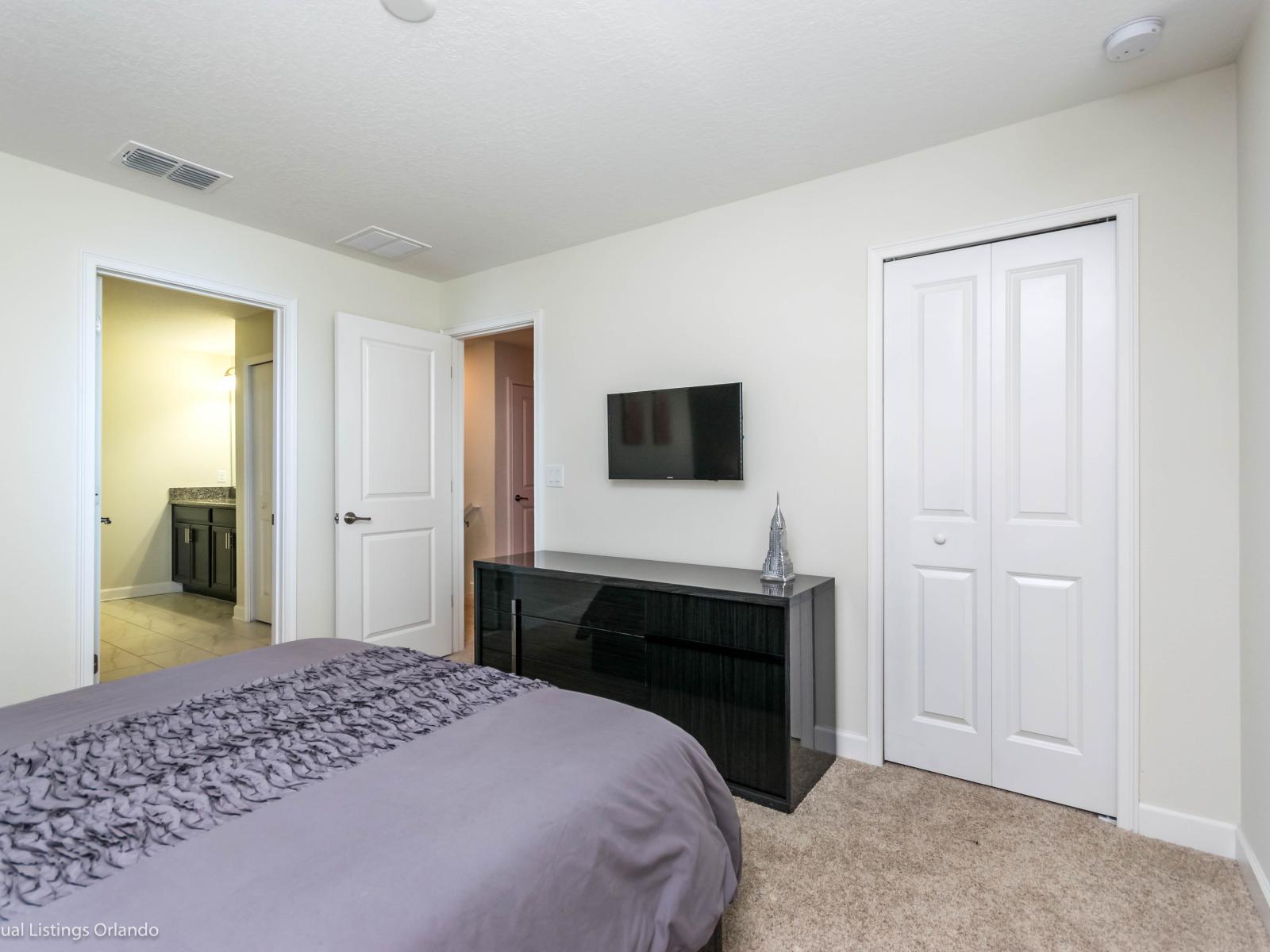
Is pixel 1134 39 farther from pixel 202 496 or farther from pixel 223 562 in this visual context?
pixel 202 496

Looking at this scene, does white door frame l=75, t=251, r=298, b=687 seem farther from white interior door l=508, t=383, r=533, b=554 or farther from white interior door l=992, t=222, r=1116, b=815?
white interior door l=992, t=222, r=1116, b=815

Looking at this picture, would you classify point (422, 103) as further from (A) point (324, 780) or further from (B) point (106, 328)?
(B) point (106, 328)

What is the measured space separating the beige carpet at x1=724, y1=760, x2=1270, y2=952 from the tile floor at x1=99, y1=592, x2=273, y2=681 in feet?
11.6

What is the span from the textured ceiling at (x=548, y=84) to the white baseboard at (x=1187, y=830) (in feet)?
8.05

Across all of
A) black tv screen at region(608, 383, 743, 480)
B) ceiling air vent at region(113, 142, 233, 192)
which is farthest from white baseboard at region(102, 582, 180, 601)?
black tv screen at region(608, 383, 743, 480)

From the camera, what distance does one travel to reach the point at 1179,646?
2.19 metres

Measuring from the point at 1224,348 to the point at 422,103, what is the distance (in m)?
2.82

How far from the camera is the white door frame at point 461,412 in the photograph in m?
3.93

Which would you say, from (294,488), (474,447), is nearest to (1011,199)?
(294,488)

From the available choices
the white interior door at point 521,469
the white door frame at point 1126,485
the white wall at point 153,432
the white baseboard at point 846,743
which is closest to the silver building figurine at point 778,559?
the white baseboard at point 846,743

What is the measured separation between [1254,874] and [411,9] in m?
3.46

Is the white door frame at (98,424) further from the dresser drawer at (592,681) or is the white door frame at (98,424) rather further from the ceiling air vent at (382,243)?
the dresser drawer at (592,681)

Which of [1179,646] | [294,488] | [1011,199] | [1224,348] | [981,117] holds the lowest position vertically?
[1179,646]

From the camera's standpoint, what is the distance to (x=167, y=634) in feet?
16.3
